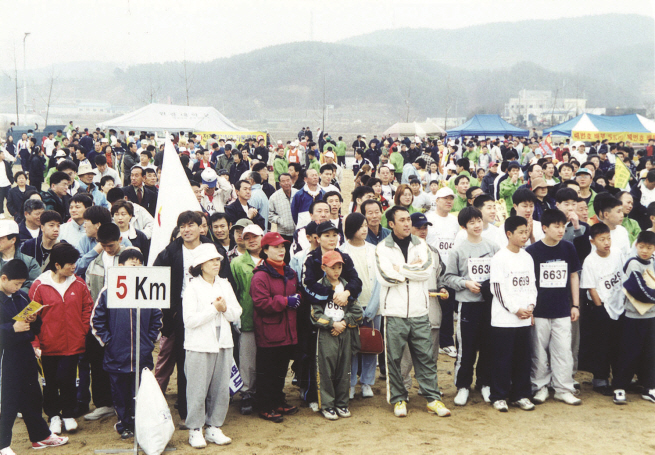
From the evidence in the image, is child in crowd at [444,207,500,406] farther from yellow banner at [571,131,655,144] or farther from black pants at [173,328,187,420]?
yellow banner at [571,131,655,144]

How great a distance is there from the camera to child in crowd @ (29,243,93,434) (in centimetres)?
515

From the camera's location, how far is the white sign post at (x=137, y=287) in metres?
4.81

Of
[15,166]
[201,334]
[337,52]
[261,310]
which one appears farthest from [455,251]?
[337,52]

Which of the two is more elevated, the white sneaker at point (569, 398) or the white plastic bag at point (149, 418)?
the white plastic bag at point (149, 418)

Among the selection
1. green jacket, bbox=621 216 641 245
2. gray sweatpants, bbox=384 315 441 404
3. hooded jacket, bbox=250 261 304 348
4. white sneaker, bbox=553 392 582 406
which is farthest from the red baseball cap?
green jacket, bbox=621 216 641 245

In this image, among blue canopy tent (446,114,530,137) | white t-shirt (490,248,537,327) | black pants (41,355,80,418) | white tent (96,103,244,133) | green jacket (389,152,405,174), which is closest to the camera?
black pants (41,355,80,418)

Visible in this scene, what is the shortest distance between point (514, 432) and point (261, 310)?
8.07ft

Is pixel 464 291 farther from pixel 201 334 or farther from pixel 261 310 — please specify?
pixel 201 334

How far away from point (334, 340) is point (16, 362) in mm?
2658

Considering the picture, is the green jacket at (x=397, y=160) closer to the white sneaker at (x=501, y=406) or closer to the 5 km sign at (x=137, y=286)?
the white sneaker at (x=501, y=406)

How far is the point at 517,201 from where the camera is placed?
6.42 meters

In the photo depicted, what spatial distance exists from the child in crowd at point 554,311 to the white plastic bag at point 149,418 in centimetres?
356

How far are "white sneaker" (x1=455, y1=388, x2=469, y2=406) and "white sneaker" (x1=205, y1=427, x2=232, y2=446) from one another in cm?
226

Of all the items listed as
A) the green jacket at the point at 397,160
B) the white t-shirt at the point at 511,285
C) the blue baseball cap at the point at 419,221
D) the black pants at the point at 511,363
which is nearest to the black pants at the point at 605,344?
the black pants at the point at 511,363
